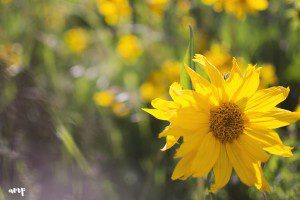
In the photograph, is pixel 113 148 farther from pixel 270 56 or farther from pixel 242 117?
pixel 242 117

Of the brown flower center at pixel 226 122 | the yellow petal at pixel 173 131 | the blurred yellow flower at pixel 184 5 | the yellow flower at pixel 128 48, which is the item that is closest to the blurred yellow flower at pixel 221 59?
the blurred yellow flower at pixel 184 5

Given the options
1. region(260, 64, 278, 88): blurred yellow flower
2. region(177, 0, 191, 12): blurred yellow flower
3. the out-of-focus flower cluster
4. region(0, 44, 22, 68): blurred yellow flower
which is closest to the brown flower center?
region(260, 64, 278, 88): blurred yellow flower

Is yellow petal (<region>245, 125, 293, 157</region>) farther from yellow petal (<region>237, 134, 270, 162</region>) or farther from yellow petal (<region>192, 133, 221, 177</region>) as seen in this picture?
yellow petal (<region>192, 133, 221, 177</region>)

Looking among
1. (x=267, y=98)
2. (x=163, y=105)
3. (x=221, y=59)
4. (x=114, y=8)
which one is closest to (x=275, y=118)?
(x=267, y=98)

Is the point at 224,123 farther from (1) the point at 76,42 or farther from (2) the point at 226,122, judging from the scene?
(1) the point at 76,42

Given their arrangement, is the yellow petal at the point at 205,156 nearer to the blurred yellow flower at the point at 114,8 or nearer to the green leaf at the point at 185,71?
the green leaf at the point at 185,71

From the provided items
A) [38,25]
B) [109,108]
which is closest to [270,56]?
[109,108]
